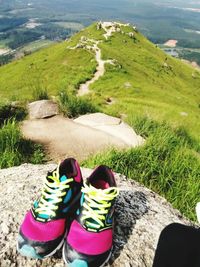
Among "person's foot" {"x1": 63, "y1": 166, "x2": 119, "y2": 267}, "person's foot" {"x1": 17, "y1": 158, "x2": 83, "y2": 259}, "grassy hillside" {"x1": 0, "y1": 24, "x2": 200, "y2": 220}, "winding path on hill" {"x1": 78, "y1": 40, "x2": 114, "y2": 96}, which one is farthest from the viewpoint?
"winding path on hill" {"x1": 78, "y1": 40, "x2": 114, "y2": 96}

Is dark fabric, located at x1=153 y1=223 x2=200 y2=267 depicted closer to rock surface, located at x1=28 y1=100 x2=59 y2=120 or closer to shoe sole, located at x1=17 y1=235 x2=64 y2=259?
shoe sole, located at x1=17 y1=235 x2=64 y2=259

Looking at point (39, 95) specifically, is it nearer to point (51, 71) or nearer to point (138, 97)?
point (138, 97)

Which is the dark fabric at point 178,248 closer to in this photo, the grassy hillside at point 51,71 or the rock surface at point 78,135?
the rock surface at point 78,135

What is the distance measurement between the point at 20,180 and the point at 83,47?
66.2 meters

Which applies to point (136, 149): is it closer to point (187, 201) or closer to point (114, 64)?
point (187, 201)

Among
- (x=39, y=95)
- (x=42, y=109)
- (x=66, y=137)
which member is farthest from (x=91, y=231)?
(x=39, y=95)

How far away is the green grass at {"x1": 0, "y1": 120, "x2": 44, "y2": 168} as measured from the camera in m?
7.93

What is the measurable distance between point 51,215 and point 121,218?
49.2 inches

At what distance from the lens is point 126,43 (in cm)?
8244

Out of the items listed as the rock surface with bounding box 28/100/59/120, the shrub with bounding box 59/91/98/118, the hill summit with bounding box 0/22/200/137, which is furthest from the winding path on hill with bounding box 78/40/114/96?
the rock surface with bounding box 28/100/59/120

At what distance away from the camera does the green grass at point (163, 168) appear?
6.91m

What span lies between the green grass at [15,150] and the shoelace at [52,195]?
3.61 metres

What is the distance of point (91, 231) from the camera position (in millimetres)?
4117

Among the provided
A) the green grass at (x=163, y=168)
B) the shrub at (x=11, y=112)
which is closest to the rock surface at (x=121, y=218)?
the green grass at (x=163, y=168)
